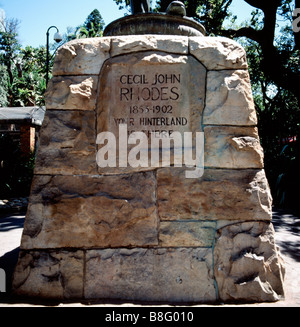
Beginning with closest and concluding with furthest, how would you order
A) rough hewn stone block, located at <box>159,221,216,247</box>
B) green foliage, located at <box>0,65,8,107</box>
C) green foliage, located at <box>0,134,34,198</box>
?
rough hewn stone block, located at <box>159,221,216,247</box> → green foliage, located at <box>0,134,34,198</box> → green foliage, located at <box>0,65,8,107</box>

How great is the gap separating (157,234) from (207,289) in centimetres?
55

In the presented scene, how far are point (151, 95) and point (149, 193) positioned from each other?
820mm

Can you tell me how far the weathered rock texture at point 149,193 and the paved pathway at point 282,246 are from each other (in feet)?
0.49

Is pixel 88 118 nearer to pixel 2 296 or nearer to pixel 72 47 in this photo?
pixel 72 47

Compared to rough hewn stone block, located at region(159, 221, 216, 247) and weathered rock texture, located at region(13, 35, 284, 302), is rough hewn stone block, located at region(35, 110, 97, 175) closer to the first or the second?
weathered rock texture, located at region(13, 35, 284, 302)

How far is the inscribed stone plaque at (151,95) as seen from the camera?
2.32m

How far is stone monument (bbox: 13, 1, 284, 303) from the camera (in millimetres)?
2137

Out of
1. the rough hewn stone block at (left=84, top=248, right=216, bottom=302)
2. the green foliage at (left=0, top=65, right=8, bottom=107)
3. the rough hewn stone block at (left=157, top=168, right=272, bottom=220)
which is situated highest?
the green foliage at (left=0, top=65, right=8, bottom=107)

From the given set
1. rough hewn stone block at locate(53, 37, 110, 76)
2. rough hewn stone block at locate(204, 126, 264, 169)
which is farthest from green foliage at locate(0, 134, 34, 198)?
rough hewn stone block at locate(204, 126, 264, 169)

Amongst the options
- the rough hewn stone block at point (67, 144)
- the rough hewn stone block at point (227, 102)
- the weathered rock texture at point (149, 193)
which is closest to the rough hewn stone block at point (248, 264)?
the weathered rock texture at point (149, 193)

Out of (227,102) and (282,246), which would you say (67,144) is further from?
(282,246)

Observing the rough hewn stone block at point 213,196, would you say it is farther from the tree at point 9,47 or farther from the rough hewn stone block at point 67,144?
the tree at point 9,47

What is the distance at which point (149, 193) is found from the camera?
2254mm

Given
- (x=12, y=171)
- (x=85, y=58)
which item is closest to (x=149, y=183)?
(x=85, y=58)
